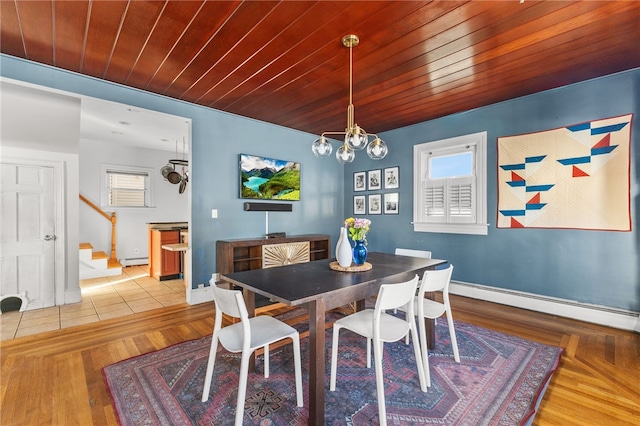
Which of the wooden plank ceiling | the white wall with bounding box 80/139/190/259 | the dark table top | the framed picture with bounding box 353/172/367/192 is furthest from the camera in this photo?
the white wall with bounding box 80/139/190/259

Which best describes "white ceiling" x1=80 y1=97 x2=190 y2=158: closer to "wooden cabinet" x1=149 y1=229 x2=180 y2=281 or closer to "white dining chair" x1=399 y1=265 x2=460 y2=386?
"wooden cabinet" x1=149 y1=229 x2=180 y2=281

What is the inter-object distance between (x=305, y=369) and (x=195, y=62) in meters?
2.81

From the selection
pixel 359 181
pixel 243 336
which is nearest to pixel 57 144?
pixel 243 336

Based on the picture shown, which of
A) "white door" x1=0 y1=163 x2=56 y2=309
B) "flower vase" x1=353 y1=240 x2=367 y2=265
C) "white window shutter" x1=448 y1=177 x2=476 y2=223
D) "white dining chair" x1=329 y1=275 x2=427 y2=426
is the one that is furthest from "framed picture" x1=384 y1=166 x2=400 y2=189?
"white door" x1=0 y1=163 x2=56 y2=309

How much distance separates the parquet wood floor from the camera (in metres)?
1.66

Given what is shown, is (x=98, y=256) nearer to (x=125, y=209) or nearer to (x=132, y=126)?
(x=125, y=209)

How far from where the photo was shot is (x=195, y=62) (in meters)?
2.60

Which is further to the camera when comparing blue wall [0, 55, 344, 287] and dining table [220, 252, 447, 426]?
blue wall [0, 55, 344, 287]

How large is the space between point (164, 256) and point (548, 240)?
18.3 feet

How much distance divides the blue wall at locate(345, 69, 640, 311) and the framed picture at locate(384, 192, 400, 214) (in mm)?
231

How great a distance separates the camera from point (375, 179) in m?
4.96

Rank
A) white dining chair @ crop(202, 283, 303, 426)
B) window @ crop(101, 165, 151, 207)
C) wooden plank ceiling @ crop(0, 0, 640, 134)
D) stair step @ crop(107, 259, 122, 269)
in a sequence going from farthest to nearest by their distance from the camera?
window @ crop(101, 165, 151, 207) < stair step @ crop(107, 259, 122, 269) < wooden plank ceiling @ crop(0, 0, 640, 134) < white dining chair @ crop(202, 283, 303, 426)

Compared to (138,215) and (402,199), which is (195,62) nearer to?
(402,199)

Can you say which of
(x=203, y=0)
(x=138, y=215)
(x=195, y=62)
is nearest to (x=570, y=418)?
(x=203, y=0)
